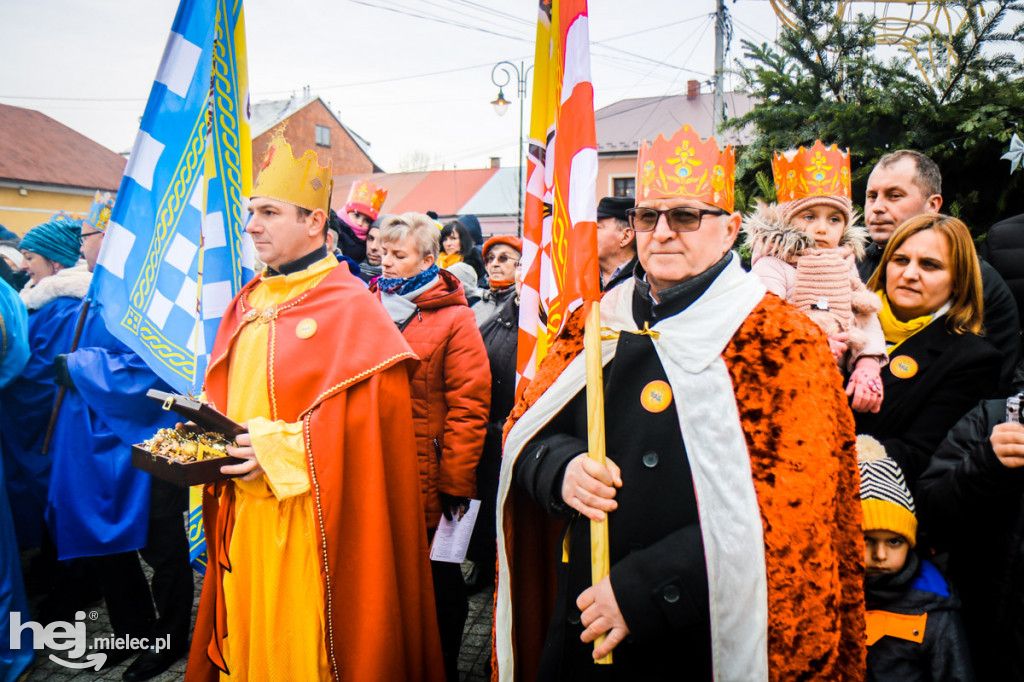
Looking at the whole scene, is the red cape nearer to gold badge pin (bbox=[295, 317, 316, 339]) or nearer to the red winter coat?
gold badge pin (bbox=[295, 317, 316, 339])

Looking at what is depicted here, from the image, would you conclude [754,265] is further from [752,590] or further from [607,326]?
[752,590]

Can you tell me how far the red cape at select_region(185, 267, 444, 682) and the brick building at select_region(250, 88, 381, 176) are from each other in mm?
34483

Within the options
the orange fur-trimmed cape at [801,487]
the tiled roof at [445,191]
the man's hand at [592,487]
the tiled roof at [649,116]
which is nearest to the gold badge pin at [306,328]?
the man's hand at [592,487]

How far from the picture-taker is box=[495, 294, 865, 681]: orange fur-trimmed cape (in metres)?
1.61

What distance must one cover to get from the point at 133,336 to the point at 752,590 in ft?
9.01

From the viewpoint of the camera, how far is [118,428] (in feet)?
11.5

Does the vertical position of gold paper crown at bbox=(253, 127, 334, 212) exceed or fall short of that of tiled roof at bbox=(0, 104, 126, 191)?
it falls short

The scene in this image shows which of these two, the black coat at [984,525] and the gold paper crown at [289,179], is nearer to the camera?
the black coat at [984,525]

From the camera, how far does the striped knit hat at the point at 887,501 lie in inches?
84.0

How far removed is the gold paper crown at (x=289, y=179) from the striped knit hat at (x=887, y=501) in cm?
248

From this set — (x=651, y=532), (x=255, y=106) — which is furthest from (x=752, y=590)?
(x=255, y=106)

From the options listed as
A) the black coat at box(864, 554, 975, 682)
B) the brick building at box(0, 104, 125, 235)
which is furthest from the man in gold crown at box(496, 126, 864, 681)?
the brick building at box(0, 104, 125, 235)

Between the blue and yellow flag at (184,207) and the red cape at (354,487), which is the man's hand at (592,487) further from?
the blue and yellow flag at (184,207)

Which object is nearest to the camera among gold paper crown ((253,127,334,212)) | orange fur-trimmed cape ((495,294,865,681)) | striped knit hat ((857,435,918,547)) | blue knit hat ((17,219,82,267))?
orange fur-trimmed cape ((495,294,865,681))
